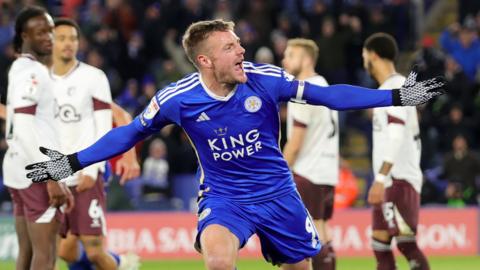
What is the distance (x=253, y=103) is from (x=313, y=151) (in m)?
3.19

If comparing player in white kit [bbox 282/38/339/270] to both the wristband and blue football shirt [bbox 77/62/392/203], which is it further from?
blue football shirt [bbox 77/62/392/203]

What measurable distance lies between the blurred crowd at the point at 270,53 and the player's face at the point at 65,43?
23.1 ft

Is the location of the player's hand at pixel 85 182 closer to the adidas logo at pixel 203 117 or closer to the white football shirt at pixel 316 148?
the white football shirt at pixel 316 148

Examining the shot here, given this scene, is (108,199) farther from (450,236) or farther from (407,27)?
(407,27)

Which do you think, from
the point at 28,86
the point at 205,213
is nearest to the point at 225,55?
the point at 205,213

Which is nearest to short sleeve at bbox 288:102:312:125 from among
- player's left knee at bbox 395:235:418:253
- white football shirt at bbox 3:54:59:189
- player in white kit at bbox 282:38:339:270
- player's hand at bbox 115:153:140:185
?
player in white kit at bbox 282:38:339:270

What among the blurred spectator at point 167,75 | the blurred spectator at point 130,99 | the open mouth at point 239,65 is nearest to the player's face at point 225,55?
the open mouth at point 239,65

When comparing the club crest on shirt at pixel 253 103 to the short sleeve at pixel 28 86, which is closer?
the club crest on shirt at pixel 253 103

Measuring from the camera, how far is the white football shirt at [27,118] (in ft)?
28.1

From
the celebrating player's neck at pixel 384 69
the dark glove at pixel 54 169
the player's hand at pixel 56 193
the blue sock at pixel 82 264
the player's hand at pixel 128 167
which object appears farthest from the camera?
the blue sock at pixel 82 264

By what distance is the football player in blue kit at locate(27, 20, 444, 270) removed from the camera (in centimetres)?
754

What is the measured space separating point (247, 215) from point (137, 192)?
9839 millimetres

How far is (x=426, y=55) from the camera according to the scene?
1905 centimetres

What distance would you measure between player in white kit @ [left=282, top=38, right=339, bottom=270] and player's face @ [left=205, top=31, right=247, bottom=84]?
9.46ft
